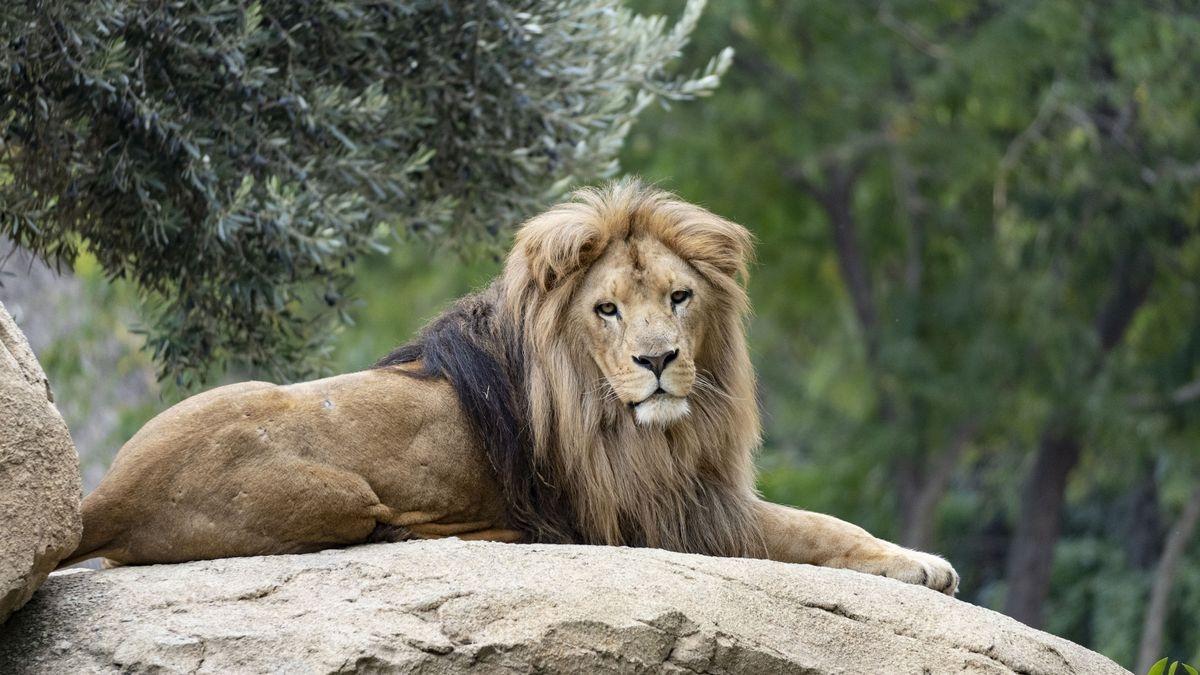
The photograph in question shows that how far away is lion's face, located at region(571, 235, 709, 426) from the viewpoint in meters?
4.70

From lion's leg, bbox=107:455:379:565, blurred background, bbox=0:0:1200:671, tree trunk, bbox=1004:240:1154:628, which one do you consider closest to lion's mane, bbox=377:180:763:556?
lion's leg, bbox=107:455:379:565

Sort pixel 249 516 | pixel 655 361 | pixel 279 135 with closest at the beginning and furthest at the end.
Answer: pixel 249 516 < pixel 655 361 < pixel 279 135

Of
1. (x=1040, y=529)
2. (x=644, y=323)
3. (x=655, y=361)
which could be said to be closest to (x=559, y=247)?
(x=644, y=323)

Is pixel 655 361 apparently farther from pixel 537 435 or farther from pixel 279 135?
pixel 279 135

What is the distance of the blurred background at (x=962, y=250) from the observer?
13.7m

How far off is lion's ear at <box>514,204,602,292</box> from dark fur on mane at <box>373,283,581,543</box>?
0.24 metres

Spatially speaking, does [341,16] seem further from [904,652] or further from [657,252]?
[904,652]

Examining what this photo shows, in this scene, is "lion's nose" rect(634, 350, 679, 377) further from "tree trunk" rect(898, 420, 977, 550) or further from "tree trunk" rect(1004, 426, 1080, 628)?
"tree trunk" rect(1004, 426, 1080, 628)

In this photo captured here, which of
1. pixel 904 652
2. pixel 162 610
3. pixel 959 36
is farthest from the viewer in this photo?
pixel 959 36

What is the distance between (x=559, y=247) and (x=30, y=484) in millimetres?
1782

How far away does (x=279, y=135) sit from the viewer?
611 centimetres

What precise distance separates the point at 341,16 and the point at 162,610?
9.55ft

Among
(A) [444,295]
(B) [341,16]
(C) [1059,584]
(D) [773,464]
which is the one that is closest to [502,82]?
(B) [341,16]

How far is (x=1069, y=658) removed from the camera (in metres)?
4.48
